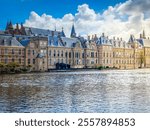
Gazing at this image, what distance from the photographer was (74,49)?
6.32 m

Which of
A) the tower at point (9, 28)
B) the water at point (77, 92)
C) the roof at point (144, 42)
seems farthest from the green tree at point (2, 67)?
the roof at point (144, 42)

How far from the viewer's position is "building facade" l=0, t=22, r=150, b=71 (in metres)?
5.37

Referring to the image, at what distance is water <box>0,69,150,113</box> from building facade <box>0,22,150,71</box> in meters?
0.16

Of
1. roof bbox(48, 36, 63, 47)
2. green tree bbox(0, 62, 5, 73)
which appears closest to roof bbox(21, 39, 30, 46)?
roof bbox(48, 36, 63, 47)

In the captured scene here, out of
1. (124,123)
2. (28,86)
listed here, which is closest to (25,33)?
(28,86)

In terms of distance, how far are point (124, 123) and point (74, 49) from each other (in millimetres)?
2690

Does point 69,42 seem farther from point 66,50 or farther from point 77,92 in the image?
point 77,92

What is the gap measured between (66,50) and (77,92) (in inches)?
63.8

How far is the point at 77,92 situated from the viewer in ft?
16.0

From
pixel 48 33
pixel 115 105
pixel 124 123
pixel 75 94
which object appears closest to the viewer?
pixel 124 123

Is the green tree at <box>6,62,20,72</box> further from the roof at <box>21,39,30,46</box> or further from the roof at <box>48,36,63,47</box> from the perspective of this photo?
the roof at <box>48,36,63,47</box>

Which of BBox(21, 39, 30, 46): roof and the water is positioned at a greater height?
BBox(21, 39, 30, 46): roof

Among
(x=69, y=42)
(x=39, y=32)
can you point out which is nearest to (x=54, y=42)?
(x=69, y=42)

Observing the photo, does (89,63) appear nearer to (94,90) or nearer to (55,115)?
(94,90)
